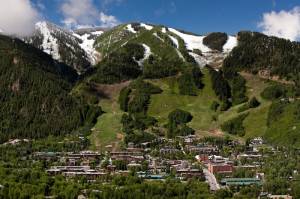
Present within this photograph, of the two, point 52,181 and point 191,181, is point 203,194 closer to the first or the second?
point 191,181

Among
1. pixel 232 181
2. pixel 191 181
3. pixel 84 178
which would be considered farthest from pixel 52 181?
pixel 232 181

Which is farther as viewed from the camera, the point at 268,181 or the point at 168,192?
the point at 268,181

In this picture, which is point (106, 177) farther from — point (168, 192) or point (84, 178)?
point (168, 192)

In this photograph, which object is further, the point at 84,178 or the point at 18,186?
the point at 84,178

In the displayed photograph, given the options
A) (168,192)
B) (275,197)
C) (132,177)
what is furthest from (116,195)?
(275,197)

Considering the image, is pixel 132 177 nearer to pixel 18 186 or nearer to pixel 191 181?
pixel 191 181

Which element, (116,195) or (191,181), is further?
(191,181)

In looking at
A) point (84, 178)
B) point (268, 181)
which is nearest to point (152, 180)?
point (84, 178)
